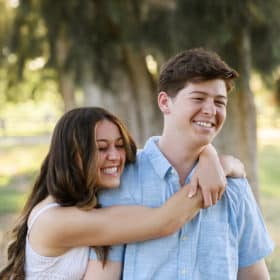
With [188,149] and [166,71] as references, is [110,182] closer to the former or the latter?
[188,149]

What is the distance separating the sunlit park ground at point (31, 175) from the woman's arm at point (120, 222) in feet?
6.98

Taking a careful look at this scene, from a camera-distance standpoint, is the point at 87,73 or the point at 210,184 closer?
the point at 210,184

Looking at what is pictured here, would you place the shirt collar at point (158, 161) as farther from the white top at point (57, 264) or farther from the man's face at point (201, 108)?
the white top at point (57, 264)

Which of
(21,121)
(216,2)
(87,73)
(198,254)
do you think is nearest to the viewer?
(198,254)

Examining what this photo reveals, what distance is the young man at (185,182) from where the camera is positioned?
2.10 m

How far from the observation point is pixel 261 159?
20578 millimetres

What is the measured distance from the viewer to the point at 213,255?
6.90 feet

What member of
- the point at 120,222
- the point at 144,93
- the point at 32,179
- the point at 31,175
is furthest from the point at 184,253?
the point at 31,175

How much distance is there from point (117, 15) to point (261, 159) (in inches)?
583

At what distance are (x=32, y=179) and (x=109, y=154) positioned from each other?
1346 centimetres

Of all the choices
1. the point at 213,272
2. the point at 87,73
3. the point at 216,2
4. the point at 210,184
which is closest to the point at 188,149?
the point at 210,184

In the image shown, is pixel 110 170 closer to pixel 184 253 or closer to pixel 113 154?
pixel 113 154

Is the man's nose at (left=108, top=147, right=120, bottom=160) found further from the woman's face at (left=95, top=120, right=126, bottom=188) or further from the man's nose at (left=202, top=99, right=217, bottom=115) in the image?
the man's nose at (left=202, top=99, right=217, bottom=115)

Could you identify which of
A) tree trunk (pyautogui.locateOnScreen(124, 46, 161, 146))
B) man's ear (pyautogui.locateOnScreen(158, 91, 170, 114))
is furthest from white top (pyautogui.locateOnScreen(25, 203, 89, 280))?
tree trunk (pyautogui.locateOnScreen(124, 46, 161, 146))
